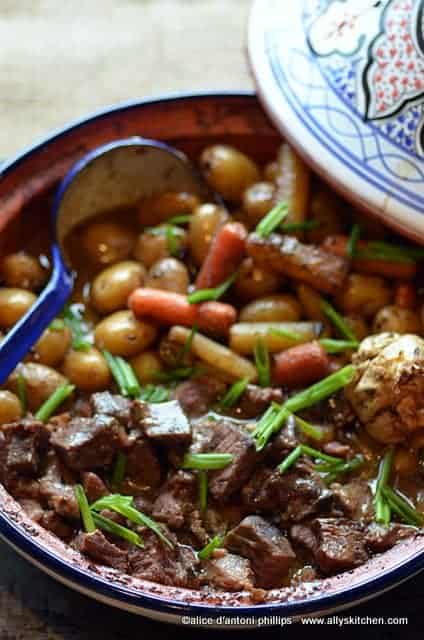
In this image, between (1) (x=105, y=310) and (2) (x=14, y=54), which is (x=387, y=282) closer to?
(1) (x=105, y=310)

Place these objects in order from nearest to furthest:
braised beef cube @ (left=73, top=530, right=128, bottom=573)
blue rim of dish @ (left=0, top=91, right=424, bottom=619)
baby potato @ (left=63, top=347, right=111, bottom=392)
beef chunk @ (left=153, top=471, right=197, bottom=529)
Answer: blue rim of dish @ (left=0, top=91, right=424, bottom=619)
braised beef cube @ (left=73, top=530, right=128, bottom=573)
beef chunk @ (left=153, top=471, right=197, bottom=529)
baby potato @ (left=63, top=347, right=111, bottom=392)

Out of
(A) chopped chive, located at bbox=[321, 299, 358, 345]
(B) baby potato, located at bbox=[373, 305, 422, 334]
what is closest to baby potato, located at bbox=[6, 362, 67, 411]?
(A) chopped chive, located at bbox=[321, 299, 358, 345]

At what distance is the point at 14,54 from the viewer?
10.0 feet

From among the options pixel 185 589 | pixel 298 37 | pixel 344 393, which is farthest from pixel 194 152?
pixel 185 589

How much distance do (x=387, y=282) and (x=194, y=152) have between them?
2.14 ft

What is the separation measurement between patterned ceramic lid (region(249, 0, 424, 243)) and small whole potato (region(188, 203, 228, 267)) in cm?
29

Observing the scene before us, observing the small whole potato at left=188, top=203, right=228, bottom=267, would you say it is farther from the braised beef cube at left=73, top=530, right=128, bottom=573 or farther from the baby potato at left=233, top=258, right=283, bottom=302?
the braised beef cube at left=73, top=530, right=128, bottom=573

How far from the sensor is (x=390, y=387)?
6.57ft

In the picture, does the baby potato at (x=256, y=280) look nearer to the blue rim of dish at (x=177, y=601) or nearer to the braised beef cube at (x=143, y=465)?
the braised beef cube at (x=143, y=465)

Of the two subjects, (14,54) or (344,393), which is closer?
(344,393)

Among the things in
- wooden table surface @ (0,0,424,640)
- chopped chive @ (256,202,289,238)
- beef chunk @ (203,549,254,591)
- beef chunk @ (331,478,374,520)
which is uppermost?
wooden table surface @ (0,0,424,640)

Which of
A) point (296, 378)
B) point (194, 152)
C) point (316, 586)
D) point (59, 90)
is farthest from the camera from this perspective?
point (59, 90)

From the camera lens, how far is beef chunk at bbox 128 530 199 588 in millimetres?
1815

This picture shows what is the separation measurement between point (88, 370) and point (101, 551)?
50 centimetres
